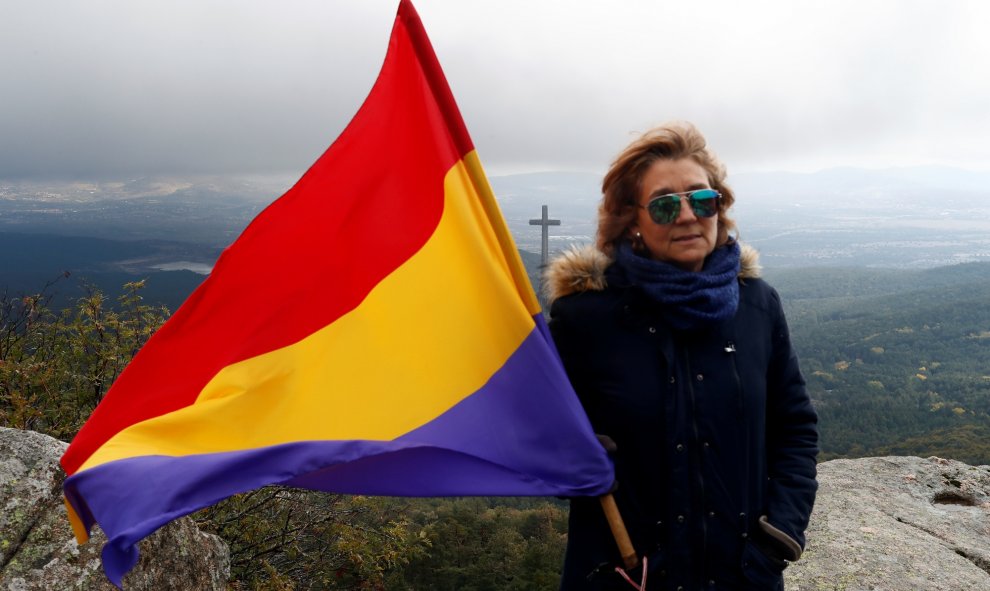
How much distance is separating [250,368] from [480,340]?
101 centimetres

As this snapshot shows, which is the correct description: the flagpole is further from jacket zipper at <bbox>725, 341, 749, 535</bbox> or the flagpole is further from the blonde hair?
the blonde hair

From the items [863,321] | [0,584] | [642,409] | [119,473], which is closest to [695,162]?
[642,409]

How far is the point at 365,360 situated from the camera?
2.55m

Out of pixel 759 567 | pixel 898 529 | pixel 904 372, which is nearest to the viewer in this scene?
pixel 759 567

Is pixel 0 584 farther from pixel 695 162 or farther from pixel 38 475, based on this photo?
pixel 695 162

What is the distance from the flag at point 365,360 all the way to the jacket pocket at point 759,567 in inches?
24.4

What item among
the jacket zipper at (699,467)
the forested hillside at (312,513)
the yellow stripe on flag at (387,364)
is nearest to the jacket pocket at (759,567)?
the jacket zipper at (699,467)

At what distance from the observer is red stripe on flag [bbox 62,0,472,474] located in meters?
2.68

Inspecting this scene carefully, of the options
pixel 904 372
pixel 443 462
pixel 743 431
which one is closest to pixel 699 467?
pixel 743 431

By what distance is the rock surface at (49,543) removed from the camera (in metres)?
3.33

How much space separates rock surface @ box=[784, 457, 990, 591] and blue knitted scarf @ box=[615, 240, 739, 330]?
3.15 metres

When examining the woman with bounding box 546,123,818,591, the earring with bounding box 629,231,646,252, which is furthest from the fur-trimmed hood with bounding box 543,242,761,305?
the earring with bounding box 629,231,646,252

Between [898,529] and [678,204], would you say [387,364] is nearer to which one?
[678,204]

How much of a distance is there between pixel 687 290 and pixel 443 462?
120 centimetres
